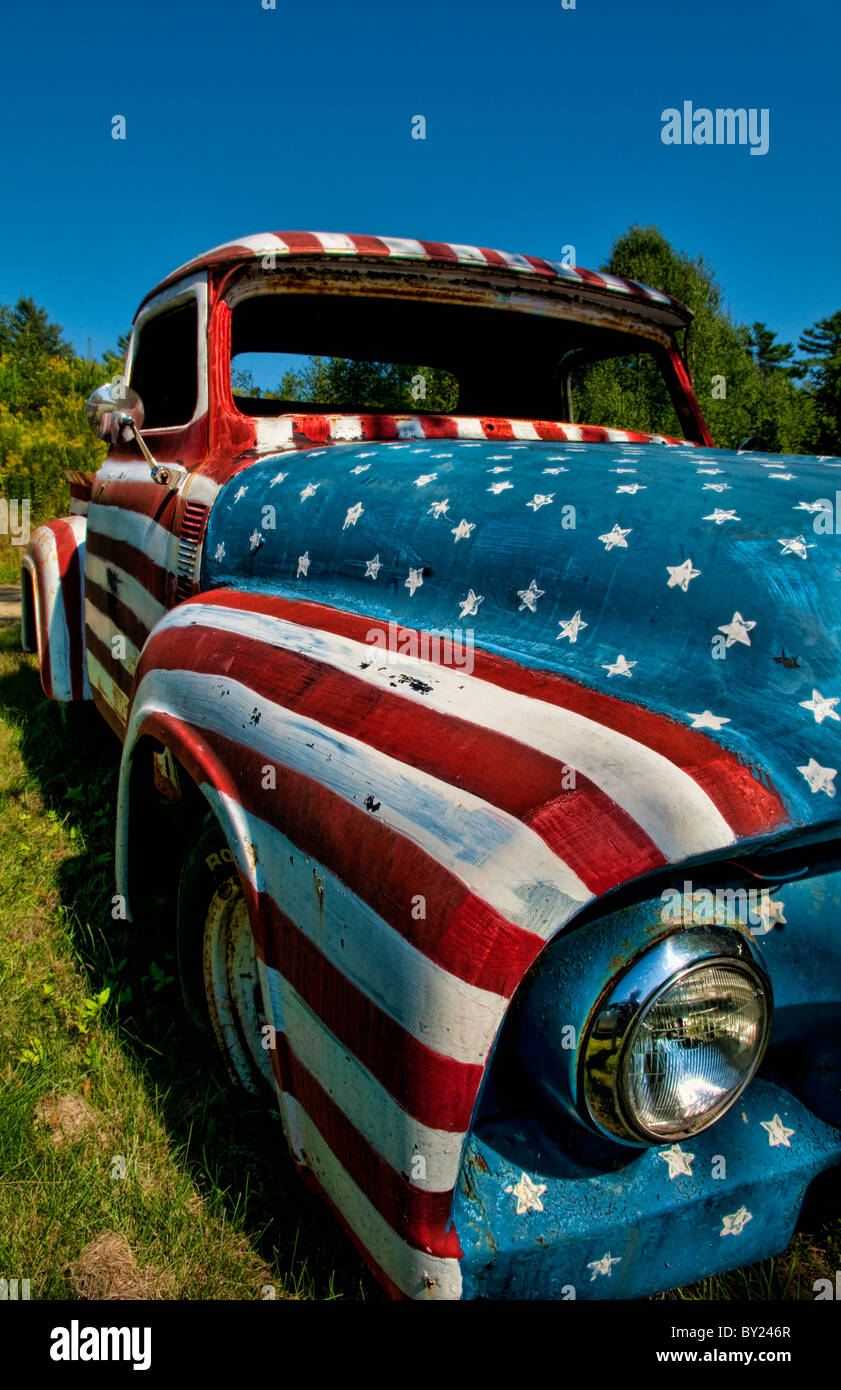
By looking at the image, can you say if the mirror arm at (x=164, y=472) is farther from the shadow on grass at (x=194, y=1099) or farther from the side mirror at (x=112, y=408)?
the shadow on grass at (x=194, y=1099)

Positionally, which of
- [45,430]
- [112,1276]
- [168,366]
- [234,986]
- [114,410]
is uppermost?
[45,430]

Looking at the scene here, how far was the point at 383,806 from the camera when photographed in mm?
1036

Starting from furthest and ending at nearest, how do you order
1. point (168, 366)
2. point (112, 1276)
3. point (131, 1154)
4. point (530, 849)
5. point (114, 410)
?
point (168, 366) → point (114, 410) → point (131, 1154) → point (112, 1276) → point (530, 849)

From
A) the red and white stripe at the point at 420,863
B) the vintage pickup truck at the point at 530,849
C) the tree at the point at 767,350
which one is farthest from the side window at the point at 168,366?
the tree at the point at 767,350

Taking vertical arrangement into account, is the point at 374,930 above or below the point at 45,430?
below

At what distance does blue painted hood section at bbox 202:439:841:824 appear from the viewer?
43.0 inches

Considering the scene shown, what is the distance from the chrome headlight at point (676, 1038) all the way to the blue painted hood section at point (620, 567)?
20 centimetres

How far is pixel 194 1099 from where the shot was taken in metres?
1.78

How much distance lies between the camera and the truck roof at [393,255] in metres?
2.25

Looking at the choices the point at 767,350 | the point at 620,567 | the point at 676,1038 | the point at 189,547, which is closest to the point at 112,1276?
the point at 676,1038

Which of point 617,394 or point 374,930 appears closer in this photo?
point 374,930

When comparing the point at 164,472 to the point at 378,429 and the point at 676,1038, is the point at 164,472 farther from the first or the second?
the point at 676,1038

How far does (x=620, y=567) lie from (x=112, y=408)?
7.18ft

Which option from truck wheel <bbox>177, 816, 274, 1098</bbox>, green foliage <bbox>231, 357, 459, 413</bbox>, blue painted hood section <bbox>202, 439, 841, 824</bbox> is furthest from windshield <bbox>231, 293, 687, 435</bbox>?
truck wheel <bbox>177, 816, 274, 1098</bbox>
